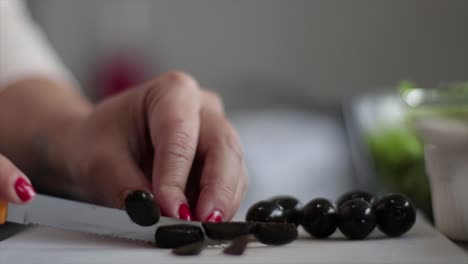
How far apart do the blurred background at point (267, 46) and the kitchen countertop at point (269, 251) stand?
1093 mm

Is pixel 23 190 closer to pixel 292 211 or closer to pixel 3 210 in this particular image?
pixel 3 210

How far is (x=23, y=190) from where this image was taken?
1.61ft

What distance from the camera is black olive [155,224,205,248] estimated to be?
1.53ft

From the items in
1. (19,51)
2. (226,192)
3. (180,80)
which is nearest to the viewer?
(226,192)

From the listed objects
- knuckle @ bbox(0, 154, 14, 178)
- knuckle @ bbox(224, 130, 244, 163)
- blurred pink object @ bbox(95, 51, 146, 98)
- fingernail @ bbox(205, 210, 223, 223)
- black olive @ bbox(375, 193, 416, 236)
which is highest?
knuckle @ bbox(0, 154, 14, 178)

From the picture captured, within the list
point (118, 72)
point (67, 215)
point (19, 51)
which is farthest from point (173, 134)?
point (118, 72)

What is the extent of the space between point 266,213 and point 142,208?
0.10 m

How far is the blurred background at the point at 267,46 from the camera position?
1.82m

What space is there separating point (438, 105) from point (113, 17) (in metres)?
1.58

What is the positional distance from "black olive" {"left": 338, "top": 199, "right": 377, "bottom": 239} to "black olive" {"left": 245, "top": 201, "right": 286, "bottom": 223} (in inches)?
1.9

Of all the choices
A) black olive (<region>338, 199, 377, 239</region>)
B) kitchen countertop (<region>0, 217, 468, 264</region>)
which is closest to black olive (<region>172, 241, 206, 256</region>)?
kitchen countertop (<region>0, 217, 468, 264</region>)

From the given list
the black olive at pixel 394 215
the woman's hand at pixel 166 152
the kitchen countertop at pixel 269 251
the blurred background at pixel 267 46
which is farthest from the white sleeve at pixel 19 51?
the black olive at pixel 394 215

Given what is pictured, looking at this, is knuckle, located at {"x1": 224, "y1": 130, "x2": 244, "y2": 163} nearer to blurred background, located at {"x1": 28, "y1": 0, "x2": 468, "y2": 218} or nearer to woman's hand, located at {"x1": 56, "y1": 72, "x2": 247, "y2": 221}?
woman's hand, located at {"x1": 56, "y1": 72, "x2": 247, "y2": 221}

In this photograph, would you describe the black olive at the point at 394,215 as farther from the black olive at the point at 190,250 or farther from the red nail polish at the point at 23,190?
the red nail polish at the point at 23,190
